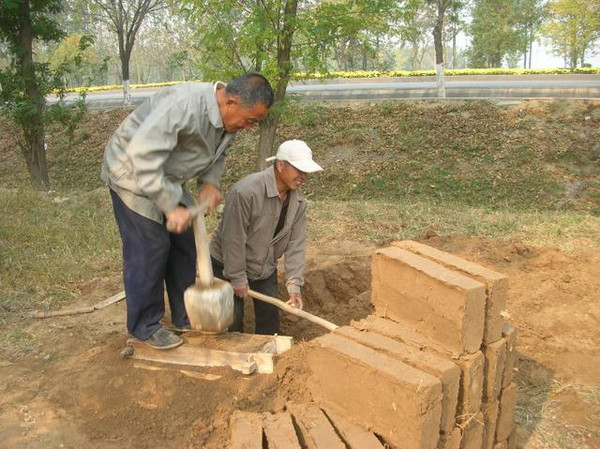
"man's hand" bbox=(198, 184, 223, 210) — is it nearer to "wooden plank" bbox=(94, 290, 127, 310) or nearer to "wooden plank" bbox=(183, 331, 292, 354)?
"wooden plank" bbox=(183, 331, 292, 354)

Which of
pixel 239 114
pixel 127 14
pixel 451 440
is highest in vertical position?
pixel 127 14

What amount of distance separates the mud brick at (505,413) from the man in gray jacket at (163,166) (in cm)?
176

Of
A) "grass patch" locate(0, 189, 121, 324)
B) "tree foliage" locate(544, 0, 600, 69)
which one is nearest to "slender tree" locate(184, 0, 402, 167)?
"grass patch" locate(0, 189, 121, 324)

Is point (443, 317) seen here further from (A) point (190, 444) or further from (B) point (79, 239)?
(B) point (79, 239)

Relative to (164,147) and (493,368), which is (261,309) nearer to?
(164,147)

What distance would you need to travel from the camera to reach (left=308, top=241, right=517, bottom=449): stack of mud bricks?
234 cm

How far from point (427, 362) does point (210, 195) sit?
155 cm

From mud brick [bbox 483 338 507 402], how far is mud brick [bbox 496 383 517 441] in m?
0.08

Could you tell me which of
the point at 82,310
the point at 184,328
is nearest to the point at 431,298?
the point at 184,328

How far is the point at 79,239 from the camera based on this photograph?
630 centimetres

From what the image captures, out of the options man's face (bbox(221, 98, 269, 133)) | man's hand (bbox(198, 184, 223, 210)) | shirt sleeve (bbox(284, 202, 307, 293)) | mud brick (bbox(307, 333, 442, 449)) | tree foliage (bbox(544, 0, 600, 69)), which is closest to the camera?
mud brick (bbox(307, 333, 442, 449))

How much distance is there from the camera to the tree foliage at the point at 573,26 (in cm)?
2081

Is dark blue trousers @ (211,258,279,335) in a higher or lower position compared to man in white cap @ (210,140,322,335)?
lower

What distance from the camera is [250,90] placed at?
9.48ft
